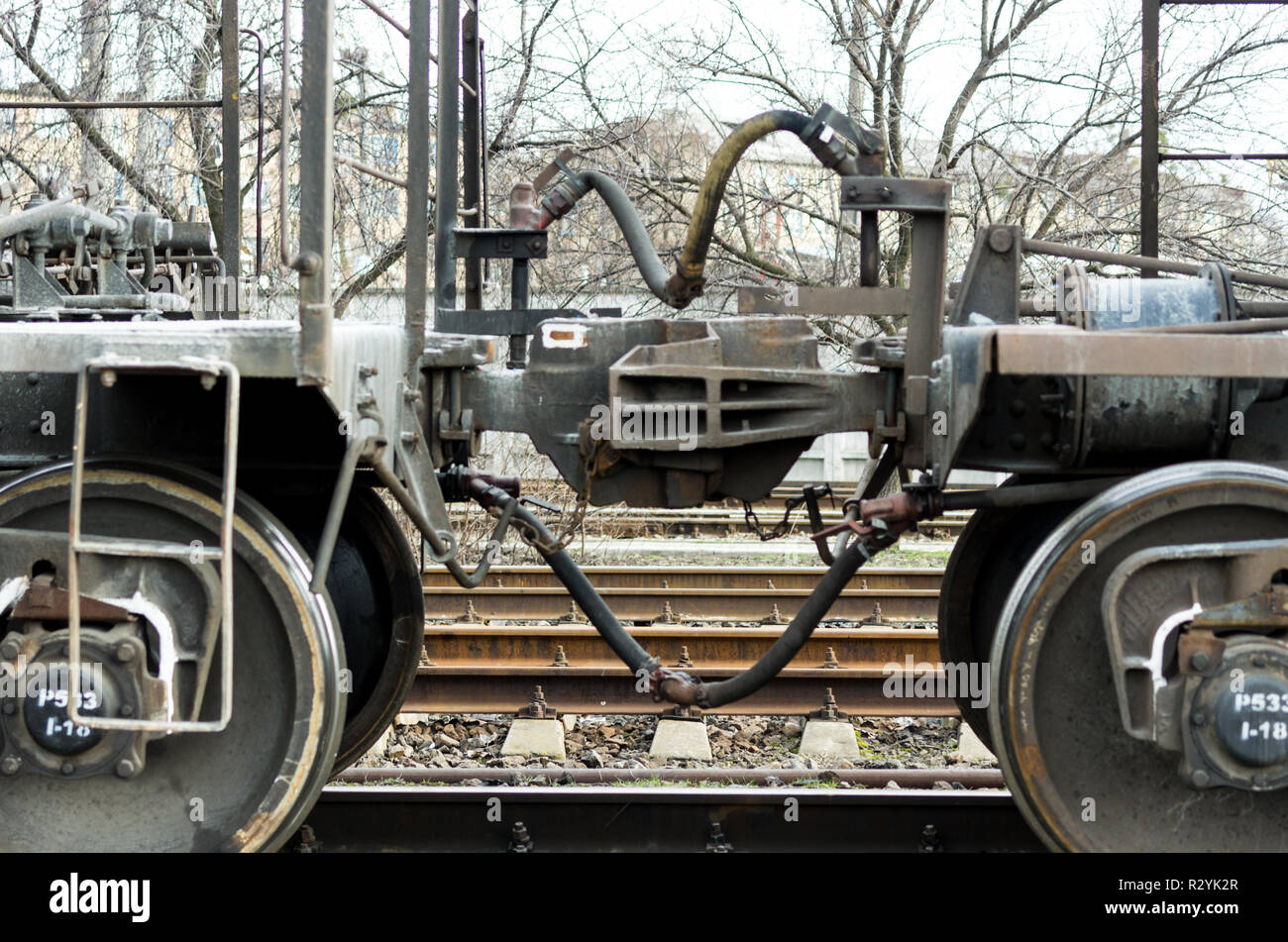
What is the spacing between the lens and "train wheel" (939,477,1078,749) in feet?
12.6

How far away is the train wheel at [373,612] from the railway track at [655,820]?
0.75 ft

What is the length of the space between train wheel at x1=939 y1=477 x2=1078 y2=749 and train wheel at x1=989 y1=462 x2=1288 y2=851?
788 millimetres

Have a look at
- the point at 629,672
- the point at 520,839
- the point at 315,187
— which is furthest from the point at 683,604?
the point at 315,187

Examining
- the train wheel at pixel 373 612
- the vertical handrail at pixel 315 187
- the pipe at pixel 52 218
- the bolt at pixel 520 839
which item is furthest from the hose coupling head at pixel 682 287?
the pipe at pixel 52 218

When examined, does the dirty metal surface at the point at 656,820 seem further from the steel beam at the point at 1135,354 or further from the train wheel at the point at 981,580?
the steel beam at the point at 1135,354

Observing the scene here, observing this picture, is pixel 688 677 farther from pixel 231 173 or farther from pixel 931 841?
pixel 231 173

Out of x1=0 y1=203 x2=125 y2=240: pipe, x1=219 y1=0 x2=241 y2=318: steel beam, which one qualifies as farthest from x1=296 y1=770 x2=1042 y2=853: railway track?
x1=219 y1=0 x2=241 y2=318: steel beam

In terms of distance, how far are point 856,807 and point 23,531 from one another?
2610 millimetres

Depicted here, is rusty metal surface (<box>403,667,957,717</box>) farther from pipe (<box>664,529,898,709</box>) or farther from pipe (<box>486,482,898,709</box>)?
pipe (<box>664,529,898,709</box>)

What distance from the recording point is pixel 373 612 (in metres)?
3.98

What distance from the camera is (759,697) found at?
17.9 feet

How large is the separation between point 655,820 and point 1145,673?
177 cm

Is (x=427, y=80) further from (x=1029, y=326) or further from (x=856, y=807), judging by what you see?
(x=856, y=807)

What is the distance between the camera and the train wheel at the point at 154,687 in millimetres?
2859
